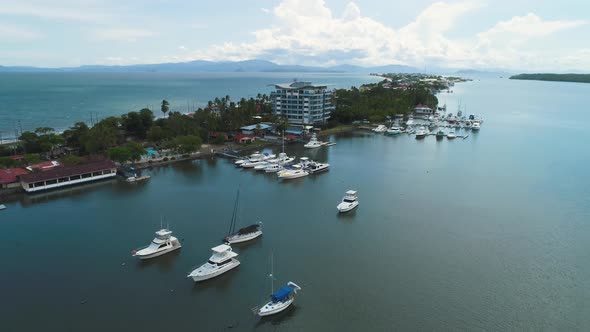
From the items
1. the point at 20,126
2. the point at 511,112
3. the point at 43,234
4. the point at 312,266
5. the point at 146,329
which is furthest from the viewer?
the point at 511,112

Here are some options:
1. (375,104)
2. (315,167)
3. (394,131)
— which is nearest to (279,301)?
(315,167)

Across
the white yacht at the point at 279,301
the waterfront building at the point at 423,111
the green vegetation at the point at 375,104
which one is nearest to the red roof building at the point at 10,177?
the white yacht at the point at 279,301

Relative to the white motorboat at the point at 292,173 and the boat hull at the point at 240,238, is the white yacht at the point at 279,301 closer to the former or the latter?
the boat hull at the point at 240,238

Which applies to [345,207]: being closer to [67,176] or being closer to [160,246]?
[160,246]

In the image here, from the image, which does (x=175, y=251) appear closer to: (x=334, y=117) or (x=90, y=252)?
(x=90, y=252)

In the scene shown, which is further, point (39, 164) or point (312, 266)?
point (39, 164)

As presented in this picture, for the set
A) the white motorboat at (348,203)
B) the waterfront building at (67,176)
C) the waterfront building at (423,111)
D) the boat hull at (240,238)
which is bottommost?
the boat hull at (240,238)

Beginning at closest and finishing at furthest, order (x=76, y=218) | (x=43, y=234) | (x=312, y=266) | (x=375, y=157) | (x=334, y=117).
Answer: (x=312, y=266)
(x=43, y=234)
(x=76, y=218)
(x=375, y=157)
(x=334, y=117)

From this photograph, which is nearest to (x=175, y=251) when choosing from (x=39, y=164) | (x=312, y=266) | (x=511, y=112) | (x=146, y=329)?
(x=146, y=329)
